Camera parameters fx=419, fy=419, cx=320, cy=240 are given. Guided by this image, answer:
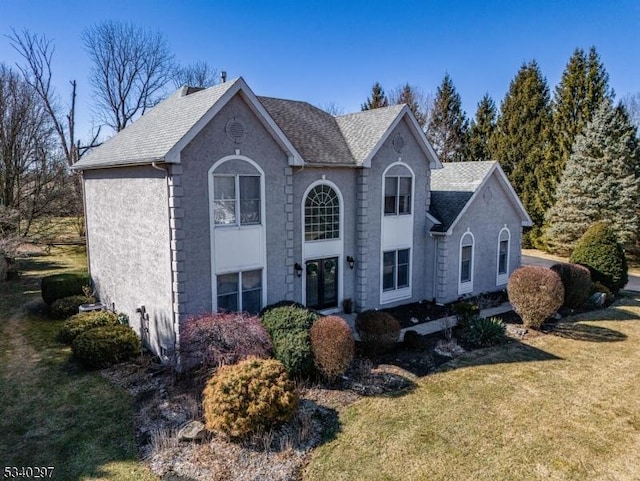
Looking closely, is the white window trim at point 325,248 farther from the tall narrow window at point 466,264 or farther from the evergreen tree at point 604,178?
the evergreen tree at point 604,178

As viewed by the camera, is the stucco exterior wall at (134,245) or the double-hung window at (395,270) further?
the double-hung window at (395,270)

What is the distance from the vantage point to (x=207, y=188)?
42.4 feet

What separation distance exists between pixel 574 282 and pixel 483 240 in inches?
175

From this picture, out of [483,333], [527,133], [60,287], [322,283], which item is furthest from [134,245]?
[527,133]

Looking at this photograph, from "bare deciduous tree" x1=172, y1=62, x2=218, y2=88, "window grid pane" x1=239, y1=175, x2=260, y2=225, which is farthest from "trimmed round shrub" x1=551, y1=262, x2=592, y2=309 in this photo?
"bare deciduous tree" x1=172, y1=62, x2=218, y2=88

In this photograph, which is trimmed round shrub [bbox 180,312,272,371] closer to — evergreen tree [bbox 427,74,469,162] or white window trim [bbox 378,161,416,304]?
white window trim [bbox 378,161,416,304]

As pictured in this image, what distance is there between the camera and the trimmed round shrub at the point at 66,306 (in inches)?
702

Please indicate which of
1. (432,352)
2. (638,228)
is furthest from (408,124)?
(638,228)

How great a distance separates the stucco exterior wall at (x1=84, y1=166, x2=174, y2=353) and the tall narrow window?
13.8 meters

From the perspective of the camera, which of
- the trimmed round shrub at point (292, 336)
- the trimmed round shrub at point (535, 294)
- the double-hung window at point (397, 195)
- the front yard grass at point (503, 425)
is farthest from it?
the double-hung window at point (397, 195)

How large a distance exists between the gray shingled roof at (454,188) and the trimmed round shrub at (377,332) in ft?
23.2

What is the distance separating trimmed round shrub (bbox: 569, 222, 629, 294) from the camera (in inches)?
862

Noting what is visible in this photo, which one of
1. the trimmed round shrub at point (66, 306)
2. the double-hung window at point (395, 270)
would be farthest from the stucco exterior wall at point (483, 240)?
the trimmed round shrub at point (66, 306)

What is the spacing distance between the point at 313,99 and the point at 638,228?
112 ft
